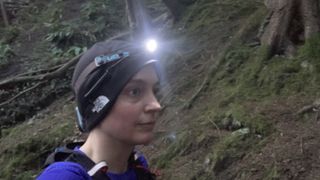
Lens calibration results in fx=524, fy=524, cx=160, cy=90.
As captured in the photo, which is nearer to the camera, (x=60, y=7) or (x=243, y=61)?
(x=243, y=61)

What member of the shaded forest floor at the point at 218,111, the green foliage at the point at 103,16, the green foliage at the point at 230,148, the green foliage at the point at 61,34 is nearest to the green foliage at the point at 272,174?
the shaded forest floor at the point at 218,111

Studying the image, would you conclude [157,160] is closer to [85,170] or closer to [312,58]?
[312,58]

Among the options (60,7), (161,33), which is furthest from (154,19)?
(60,7)

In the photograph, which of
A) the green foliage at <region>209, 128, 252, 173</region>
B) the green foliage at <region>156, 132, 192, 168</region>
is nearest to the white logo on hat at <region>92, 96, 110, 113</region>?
the green foliage at <region>209, 128, 252, 173</region>

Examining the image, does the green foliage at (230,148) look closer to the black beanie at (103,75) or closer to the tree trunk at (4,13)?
the black beanie at (103,75)

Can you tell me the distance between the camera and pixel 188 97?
6.76m

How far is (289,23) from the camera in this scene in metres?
6.27

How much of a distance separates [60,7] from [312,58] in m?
9.79

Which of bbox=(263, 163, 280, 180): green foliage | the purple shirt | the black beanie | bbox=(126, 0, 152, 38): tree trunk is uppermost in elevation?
the black beanie

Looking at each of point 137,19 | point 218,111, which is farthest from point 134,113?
point 137,19

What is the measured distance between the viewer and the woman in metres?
1.93

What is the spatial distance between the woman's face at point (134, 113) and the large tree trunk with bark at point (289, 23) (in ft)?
14.8

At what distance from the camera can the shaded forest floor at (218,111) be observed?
16.1ft

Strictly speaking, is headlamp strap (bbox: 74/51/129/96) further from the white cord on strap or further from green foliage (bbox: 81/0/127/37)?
green foliage (bbox: 81/0/127/37)
